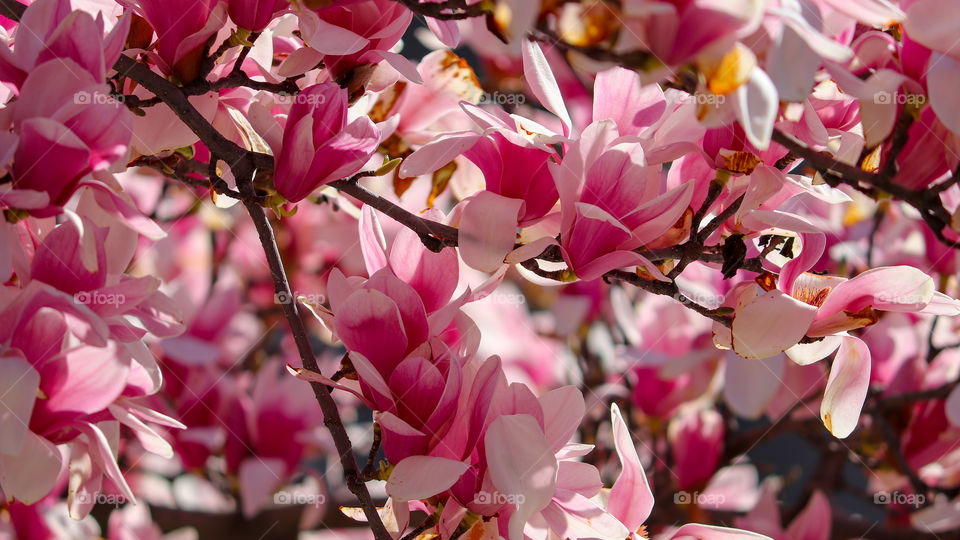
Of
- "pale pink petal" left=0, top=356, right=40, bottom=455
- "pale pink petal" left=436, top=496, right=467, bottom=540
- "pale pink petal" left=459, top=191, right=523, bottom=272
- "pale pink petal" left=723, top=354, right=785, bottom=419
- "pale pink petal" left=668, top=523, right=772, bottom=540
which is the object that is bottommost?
"pale pink petal" left=723, top=354, right=785, bottom=419

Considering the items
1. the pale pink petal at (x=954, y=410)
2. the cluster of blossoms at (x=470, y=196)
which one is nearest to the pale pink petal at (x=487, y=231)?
the cluster of blossoms at (x=470, y=196)

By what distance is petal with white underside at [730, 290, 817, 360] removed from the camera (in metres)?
0.53

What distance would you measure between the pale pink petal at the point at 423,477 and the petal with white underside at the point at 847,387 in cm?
26

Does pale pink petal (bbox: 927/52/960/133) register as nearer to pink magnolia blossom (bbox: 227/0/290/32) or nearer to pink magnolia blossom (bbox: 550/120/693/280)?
pink magnolia blossom (bbox: 550/120/693/280)

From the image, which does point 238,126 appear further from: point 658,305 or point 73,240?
point 658,305

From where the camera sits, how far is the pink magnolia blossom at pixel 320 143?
22.3 inches

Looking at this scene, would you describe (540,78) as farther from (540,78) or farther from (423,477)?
(423,477)

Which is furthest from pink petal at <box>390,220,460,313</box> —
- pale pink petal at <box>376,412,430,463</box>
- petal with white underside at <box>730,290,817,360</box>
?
petal with white underside at <box>730,290,817,360</box>

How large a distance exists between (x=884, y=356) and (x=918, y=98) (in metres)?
0.75

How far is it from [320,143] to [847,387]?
1.29 feet

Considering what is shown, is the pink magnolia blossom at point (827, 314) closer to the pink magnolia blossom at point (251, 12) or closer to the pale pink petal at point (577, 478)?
the pale pink petal at point (577, 478)

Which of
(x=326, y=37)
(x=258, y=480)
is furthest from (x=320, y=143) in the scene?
(x=258, y=480)

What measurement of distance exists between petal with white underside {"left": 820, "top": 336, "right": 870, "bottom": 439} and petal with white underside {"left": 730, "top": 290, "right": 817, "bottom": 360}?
2.1 inches

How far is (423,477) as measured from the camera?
0.54 meters
